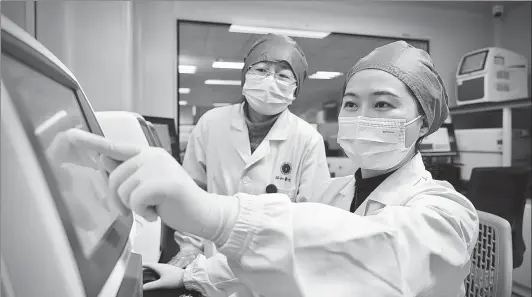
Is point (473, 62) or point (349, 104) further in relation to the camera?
point (473, 62)

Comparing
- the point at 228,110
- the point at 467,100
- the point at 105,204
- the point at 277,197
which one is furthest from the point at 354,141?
the point at 467,100

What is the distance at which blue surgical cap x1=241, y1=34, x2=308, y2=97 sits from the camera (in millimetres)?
1245

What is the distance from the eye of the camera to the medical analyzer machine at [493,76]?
298 centimetres

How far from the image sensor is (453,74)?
3.32 m

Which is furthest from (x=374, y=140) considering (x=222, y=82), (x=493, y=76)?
(x=493, y=76)

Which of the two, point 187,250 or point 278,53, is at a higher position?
point 278,53

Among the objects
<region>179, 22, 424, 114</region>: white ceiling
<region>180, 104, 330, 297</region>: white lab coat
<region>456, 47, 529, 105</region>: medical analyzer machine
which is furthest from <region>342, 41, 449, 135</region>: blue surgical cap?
<region>456, 47, 529, 105</region>: medical analyzer machine

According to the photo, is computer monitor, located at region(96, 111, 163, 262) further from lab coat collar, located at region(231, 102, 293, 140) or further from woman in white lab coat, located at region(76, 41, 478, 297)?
lab coat collar, located at region(231, 102, 293, 140)

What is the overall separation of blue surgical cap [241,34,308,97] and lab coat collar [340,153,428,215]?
59 centimetres

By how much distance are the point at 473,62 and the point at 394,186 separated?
2.85 m

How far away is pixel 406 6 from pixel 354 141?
291 centimetres

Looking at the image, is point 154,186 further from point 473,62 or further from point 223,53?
point 473,62

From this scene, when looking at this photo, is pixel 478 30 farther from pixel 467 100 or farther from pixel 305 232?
pixel 305 232

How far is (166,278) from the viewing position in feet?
2.85
